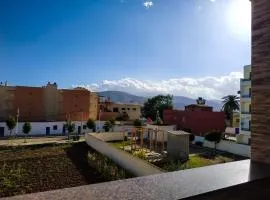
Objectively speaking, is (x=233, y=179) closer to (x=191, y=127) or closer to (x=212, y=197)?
(x=212, y=197)

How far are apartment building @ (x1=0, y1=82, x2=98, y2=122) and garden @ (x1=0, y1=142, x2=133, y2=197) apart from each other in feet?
36.5

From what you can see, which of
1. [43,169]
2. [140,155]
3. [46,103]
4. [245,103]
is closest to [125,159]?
[140,155]

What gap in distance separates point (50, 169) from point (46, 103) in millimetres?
18606

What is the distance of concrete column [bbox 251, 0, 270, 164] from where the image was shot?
2.54 meters

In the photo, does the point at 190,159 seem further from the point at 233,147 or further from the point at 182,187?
the point at 182,187

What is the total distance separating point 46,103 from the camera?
32844mm

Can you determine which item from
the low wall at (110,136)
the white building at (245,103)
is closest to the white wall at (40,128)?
the low wall at (110,136)

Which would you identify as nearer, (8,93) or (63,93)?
(8,93)

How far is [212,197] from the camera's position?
4.99 feet

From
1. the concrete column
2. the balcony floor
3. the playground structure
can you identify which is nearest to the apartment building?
the playground structure

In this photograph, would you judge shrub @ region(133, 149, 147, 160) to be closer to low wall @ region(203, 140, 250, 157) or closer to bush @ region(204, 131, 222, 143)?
bush @ region(204, 131, 222, 143)

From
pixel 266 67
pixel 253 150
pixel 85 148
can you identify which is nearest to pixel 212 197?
pixel 253 150

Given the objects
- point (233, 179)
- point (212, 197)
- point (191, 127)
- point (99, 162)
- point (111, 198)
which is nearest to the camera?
point (111, 198)

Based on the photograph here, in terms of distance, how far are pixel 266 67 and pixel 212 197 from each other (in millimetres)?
1508
